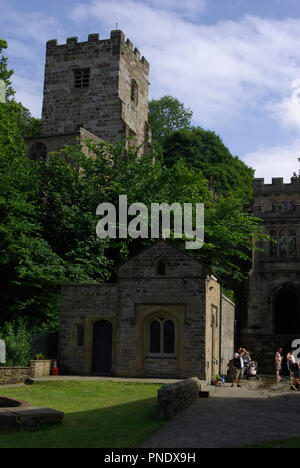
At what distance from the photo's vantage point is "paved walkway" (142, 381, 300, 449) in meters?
10.1

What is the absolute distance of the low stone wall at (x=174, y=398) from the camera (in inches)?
495

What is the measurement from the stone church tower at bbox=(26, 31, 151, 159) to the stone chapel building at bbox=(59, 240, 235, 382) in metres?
19.1

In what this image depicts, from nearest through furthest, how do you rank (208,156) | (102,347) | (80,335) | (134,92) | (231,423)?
(231,423) < (102,347) < (80,335) < (134,92) < (208,156)

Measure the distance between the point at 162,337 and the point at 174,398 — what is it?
9.11 meters

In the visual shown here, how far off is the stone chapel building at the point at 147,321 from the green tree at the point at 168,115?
42251 millimetres

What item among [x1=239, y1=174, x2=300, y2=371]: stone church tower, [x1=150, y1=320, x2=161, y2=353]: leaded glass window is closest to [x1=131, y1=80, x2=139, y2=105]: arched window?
[x1=239, y1=174, x2=300, y2=371]: stone church tower

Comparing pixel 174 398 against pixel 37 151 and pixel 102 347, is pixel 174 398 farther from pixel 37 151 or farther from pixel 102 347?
pixel 37 151

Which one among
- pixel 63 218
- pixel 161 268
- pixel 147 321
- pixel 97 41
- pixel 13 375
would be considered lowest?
pixel 13 375

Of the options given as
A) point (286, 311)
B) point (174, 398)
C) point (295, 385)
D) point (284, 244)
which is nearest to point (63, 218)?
point (295, 385)

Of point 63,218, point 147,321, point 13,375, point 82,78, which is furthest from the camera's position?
point 82,78

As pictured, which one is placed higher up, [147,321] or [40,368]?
[147,321]

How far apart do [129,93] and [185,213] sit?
53.8ft

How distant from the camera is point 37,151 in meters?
37.7

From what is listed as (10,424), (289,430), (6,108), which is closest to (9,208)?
(6,108)
